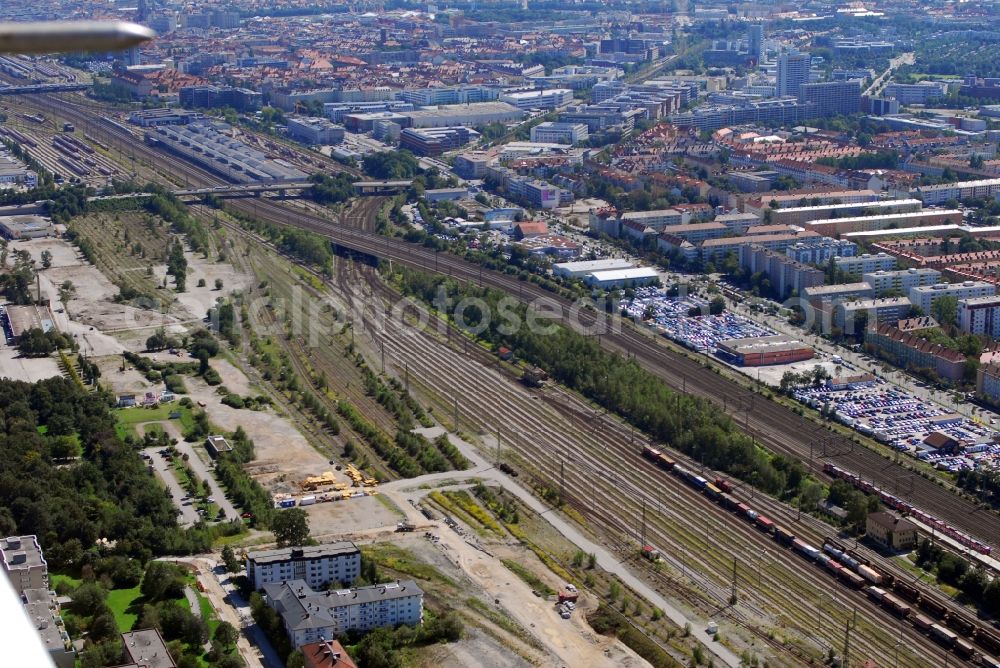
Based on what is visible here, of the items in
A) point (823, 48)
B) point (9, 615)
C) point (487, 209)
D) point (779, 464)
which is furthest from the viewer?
point (823, 48)

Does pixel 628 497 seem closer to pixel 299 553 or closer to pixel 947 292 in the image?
pixel 299 553

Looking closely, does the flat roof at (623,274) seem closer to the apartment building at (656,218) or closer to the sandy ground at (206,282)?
the apartment building at (656,218)

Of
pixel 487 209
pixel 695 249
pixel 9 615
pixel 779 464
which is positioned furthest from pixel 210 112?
pixel 9 615

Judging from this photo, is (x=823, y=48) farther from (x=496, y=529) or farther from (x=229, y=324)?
(x=496, y=529)

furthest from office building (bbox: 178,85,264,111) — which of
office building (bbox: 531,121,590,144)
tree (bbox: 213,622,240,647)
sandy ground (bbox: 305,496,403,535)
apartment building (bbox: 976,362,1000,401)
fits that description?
tree (bbox: 213,622,240,647)

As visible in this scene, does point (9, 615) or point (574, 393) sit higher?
point (9, 615)

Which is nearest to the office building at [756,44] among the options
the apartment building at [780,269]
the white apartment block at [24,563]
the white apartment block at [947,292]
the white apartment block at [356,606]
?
the apartment building at [780,269]

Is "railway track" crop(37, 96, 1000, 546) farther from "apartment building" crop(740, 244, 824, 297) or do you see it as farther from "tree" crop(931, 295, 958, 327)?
"tree" crop(931, 295, 958, 327)
